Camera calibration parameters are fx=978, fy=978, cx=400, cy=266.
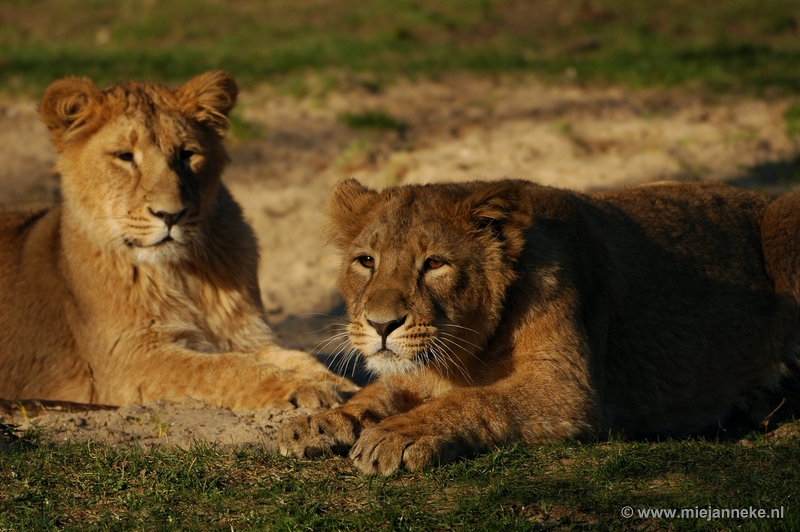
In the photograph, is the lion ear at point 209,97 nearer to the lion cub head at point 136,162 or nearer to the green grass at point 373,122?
the lion cub head at point 136,162

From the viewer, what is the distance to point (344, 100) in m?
12.1

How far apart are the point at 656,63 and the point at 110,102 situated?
30.1 feet

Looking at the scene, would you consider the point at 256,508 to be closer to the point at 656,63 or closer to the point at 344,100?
the point at 344,100

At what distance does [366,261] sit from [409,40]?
12071mm

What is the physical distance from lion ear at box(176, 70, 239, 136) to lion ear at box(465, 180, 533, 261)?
246 cm

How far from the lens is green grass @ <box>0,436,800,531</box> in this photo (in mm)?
3586

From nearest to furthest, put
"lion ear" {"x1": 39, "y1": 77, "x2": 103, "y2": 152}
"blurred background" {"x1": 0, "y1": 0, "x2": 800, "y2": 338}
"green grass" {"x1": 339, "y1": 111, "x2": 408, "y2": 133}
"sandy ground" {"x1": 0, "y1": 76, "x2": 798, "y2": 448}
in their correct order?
"lion ear" {"x1": 39, "y1": 77, "x2": 103, "y2": 152}
"sandy ground" {"x1": 0, "y1": 76, "x2": 798, "y2": 448}
"blurred background" {"x1": 0, "y1": 0, "x2": 800, "y2": 338}
"green grass" {"x1": 339, "y1": 111, "x2": 408, "y2": 133}

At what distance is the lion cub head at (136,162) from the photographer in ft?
19.0

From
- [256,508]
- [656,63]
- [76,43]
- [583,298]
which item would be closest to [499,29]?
[656,63]

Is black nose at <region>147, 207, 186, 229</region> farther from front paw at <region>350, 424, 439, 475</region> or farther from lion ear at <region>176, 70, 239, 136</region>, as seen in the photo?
front paw at <region>350, 424, 439, 475</region>

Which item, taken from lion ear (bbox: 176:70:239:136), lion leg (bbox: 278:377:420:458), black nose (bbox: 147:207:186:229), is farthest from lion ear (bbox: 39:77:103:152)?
lion leg (bbox: 278:377:420:458)

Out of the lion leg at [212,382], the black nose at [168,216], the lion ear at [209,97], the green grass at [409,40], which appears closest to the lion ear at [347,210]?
the lion leg at [212,382]

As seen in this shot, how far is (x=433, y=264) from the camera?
14.5 ft

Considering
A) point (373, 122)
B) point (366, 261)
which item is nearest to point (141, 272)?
point (366, 261)
